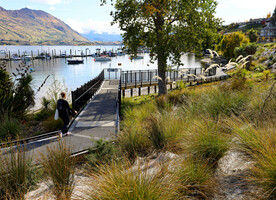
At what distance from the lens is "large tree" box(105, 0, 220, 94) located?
539 inches

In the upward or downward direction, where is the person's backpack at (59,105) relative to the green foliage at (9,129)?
upward

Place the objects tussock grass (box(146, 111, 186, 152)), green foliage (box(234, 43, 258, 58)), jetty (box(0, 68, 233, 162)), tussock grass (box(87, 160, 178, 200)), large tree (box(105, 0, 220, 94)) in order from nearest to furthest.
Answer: tussock grass (box(87, 160, 178, 200)), tussock grass (box(146, 111, 186, 152)), jetty (box(0, 68, 233, 162)), large tree (box(105, 0, 220, 94)), green foliage (box(234, 43, 258, 58))

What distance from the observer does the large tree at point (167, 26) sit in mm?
13685

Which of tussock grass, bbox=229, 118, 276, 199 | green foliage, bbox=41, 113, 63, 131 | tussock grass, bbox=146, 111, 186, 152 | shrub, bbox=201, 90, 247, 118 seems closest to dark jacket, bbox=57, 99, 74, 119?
green foliage, bbox=41, 113, 63, 131

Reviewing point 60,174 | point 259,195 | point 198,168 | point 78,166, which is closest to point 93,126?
point 78,166

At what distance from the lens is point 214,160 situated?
13.4 ft

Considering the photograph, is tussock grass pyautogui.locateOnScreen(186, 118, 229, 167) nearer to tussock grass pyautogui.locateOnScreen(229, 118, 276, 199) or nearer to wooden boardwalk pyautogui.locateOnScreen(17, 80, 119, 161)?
tussock grass pyautogui.locateOnScreen(229, 118, 276, 199)

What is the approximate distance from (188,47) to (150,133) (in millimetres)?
11134

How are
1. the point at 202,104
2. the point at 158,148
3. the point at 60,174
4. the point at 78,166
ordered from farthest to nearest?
1. the point at 202,104
2. the point at 78,166
3. the point at 158,148
4. the point at 60,174

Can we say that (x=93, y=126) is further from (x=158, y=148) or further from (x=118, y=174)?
(x=118, y=174)

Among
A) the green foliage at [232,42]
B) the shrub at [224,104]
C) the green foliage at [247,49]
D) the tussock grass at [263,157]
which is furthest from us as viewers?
the green foliage at [232,42]

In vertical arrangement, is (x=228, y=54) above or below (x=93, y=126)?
above

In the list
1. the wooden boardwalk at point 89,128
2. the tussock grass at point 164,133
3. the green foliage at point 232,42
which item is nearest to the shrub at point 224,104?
the tussock grass at point 164,133

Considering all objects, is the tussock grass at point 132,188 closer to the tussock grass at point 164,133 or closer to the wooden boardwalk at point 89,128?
the tussock grass at point 164,133
